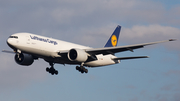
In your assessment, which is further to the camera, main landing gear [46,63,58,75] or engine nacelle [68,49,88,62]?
main landing gear [46,63,58,75]

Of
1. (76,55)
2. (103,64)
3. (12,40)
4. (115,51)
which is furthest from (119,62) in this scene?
(12,40)

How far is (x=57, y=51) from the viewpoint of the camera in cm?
3875

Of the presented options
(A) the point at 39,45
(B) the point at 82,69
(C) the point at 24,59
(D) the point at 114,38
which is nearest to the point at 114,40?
(D) the point at 114,38

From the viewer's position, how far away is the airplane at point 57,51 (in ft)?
120

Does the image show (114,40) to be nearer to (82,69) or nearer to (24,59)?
(82,69)

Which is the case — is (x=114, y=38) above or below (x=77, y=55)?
above

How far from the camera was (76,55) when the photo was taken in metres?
38.8

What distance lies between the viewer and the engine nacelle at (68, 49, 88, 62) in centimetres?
3853

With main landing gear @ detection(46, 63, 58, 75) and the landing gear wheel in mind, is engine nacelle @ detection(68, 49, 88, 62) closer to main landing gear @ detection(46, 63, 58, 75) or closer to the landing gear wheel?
the landing gear wheel

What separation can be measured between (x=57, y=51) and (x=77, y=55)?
8.38ft

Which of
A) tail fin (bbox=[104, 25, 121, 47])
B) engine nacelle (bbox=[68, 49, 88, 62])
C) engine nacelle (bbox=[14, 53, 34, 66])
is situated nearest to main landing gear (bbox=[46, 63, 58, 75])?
engine nacelle (bbox=[14, 53, 34, 66])

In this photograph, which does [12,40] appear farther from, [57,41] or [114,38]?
[114,38]

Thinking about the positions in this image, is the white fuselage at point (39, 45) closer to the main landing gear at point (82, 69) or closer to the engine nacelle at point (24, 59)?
the main landing gear at point (82, 69)

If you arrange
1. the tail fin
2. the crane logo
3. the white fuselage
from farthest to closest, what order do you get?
the crane logo → the tail fin → the white fuselage
